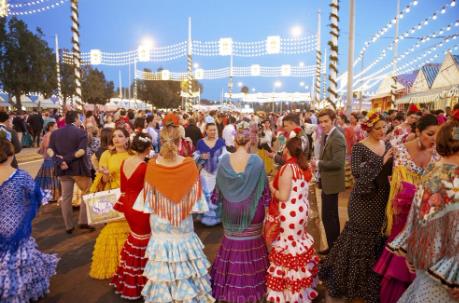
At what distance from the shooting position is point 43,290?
4.29 meters

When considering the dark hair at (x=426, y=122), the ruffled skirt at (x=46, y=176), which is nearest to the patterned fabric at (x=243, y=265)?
the dark hair at (x=426, y=122)

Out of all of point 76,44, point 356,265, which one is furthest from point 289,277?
point 76,44

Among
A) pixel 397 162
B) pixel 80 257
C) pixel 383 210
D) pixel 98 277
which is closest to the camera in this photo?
pixel 397 162

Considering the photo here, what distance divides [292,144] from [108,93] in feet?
217

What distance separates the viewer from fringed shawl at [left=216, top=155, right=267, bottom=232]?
3957 millimetres

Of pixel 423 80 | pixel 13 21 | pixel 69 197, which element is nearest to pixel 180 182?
pixel 69 197

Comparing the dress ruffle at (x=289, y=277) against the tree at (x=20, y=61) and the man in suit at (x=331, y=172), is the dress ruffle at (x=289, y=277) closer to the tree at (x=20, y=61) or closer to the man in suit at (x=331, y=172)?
the man in suit at (x=331, y=172)

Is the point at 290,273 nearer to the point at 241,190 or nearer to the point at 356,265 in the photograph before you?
the point at 356,265

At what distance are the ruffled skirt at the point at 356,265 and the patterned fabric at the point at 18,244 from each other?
10.8 ft

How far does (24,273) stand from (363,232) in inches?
145

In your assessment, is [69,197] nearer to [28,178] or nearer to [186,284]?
[28,178]

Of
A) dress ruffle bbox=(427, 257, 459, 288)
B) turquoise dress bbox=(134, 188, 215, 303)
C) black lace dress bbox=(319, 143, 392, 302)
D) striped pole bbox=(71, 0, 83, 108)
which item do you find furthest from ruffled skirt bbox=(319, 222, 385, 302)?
striped pole bbox=(71, 0, 83, 108)

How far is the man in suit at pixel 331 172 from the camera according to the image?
5.00 metres

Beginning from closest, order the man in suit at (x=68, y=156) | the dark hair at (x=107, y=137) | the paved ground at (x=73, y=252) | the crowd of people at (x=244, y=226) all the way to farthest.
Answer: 1. the crowd of people at (x=244, y=226)
2. the paved ground at (x=73, y=252)
3. the dark hair at (x=107, y=137)
4. the man in suit at (x=68, y=156)
